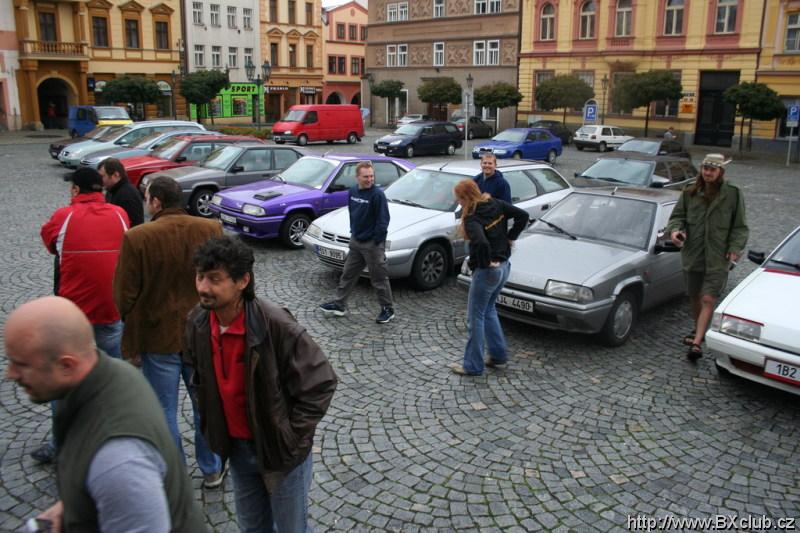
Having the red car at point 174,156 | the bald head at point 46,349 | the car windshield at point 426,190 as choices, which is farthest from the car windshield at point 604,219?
the red car at point 174,156

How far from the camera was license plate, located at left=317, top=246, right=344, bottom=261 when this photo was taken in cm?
878

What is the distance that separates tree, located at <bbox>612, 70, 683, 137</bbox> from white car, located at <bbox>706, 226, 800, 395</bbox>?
35858 millimetres

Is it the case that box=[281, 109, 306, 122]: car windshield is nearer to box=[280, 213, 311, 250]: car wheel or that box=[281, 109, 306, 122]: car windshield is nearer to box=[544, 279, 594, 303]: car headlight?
box=[280, 213, 311, 250]: car wheel

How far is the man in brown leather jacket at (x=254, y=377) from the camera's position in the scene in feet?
9.04

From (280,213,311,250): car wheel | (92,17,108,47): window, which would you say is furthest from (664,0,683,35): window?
(280,213,311,250): car wheel

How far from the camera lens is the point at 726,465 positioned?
4688 millimetres

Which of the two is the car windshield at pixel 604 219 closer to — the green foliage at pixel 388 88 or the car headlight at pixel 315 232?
the car headlight at pixel 315 232

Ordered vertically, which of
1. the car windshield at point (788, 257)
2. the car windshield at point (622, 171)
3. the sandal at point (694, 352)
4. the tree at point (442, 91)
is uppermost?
the tree at point (442, 91)

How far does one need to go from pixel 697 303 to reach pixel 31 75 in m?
45.1

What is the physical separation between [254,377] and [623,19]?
46321mm

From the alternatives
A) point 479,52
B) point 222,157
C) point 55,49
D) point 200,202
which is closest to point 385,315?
point 200,202

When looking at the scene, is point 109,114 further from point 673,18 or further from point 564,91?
point 673,18

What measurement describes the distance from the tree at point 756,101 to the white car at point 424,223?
90.5ft

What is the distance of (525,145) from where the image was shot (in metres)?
28.1
